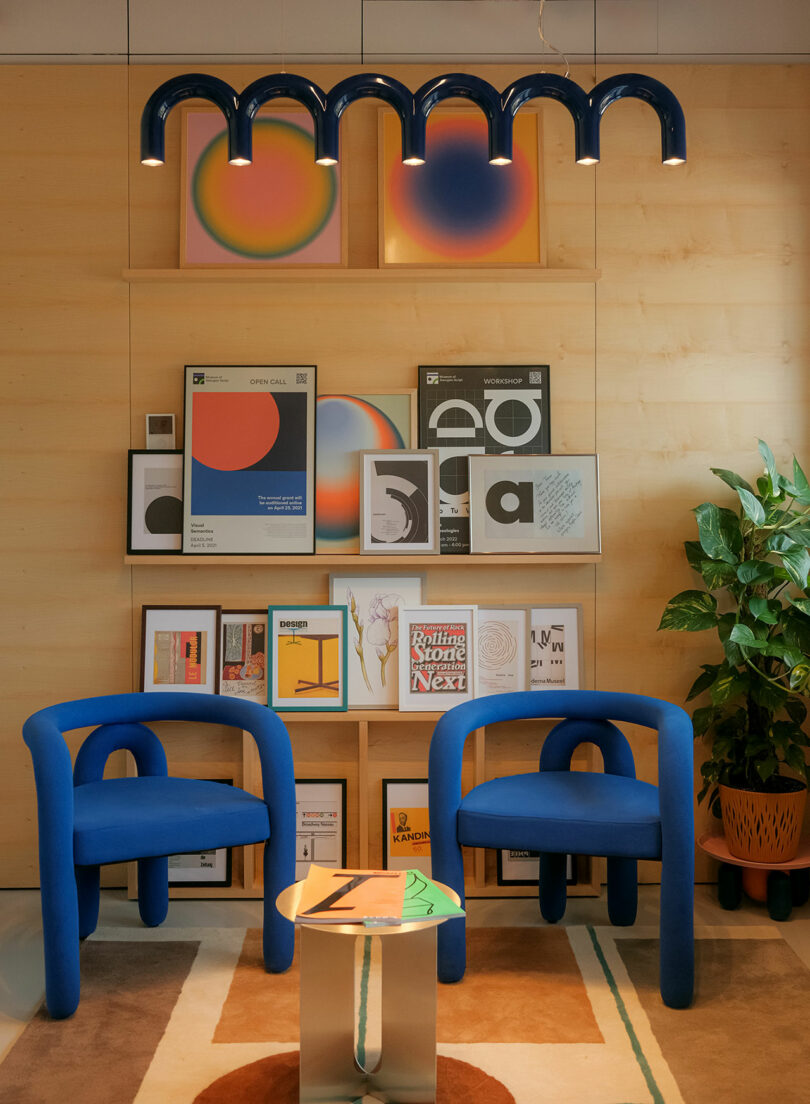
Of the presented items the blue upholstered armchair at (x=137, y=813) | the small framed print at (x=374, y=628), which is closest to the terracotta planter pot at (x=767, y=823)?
the small framed print at (x=374, y=628)

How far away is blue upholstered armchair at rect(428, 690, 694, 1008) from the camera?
2.64m

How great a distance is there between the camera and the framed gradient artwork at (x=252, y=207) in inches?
138

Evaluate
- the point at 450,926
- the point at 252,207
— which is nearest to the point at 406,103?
the point at 252,207

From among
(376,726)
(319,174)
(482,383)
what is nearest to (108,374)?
(319,174)

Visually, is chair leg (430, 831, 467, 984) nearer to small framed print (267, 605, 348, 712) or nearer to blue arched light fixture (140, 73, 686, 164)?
small framed print (267, 605, 348, 712)

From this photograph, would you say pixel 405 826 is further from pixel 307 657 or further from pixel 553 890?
pixel 307 657

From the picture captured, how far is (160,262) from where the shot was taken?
11.6 ft

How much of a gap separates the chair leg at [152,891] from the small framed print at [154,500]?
1.03 metres

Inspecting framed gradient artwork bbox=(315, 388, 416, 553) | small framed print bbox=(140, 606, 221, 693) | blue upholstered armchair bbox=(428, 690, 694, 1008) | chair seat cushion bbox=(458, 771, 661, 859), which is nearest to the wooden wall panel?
small framed print bbox=(140, 606, 221, 693)

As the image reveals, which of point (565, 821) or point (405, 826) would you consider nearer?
point (565, 821)

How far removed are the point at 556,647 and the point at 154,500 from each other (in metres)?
1.47

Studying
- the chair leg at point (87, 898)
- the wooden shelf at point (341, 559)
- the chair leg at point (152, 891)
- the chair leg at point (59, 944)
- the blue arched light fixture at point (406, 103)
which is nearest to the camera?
the blue arched light fixture at point (406, 103)

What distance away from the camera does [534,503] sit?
3500 millimetres

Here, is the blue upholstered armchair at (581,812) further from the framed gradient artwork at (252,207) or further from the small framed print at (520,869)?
the framed gradient artwork at (252,207)
